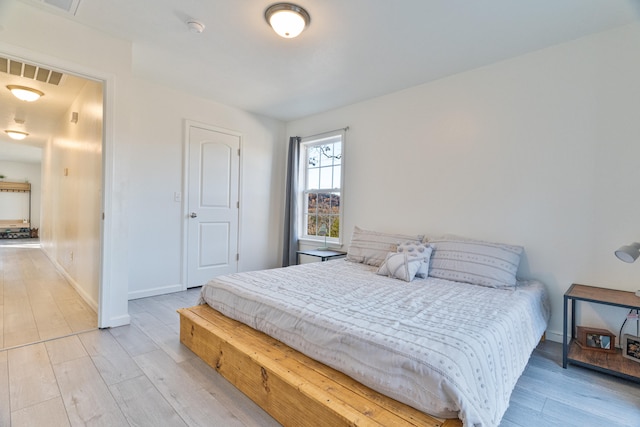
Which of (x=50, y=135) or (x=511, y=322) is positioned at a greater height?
(x=50, y=135)

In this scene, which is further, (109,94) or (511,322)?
(109,94)

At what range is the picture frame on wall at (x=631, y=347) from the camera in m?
1.98

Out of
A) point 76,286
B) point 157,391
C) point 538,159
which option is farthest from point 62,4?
point 538,159

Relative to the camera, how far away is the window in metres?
4.16

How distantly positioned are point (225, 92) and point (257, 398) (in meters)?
3.27

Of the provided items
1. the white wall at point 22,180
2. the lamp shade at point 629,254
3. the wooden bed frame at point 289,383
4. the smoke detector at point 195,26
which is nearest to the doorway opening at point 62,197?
the smoke detector at point 195,26

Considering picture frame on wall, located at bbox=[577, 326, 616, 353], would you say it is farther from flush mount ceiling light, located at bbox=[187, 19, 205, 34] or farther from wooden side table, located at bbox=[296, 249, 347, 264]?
flush mount ceiling light, located at bbox=[187, 19, 205, 34]

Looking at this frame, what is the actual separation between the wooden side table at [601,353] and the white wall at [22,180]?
12.4 metres

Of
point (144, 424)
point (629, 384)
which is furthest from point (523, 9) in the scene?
point (144, 424)

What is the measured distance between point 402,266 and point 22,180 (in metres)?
11.6

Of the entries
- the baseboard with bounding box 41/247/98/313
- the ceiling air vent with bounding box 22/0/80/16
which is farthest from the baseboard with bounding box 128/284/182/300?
the ceiling air vent with bounding box 22/0/80/16

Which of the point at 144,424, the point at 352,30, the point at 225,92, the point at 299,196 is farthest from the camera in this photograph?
the point at 299,196

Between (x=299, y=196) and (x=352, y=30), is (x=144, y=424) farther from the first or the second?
(x=299, y=196)

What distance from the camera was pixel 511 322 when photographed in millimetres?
1654
